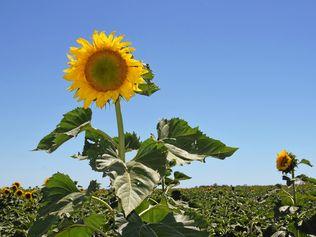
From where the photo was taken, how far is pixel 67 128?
3.85 m

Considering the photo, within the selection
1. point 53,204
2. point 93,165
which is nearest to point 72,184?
point 53,204

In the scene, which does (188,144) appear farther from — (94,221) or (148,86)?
(94,221)

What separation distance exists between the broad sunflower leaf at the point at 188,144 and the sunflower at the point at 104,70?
39cm

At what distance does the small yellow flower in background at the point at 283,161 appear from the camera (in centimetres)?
911

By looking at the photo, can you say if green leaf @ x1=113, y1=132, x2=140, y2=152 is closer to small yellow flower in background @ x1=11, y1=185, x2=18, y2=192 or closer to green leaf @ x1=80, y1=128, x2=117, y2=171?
green leaf @ x1=80, y1=128, x2=117, y2=171

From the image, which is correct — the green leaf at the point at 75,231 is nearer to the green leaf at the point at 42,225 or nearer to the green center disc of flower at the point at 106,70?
the green leaf at the point at 42,225

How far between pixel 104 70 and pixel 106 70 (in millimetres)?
15

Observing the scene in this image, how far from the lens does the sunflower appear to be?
3793 mm

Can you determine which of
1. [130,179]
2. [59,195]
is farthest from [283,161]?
[130,179]

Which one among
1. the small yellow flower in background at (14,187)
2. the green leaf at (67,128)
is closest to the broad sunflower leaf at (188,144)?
the green leaf at (67,128)

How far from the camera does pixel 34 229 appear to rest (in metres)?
3.63

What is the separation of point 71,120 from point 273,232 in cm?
490

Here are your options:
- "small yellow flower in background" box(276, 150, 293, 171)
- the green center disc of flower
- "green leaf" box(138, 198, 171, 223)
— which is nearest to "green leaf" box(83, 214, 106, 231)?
"green leaf" box(138, 198, 171, 223)

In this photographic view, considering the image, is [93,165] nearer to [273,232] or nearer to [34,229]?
[34,229]
